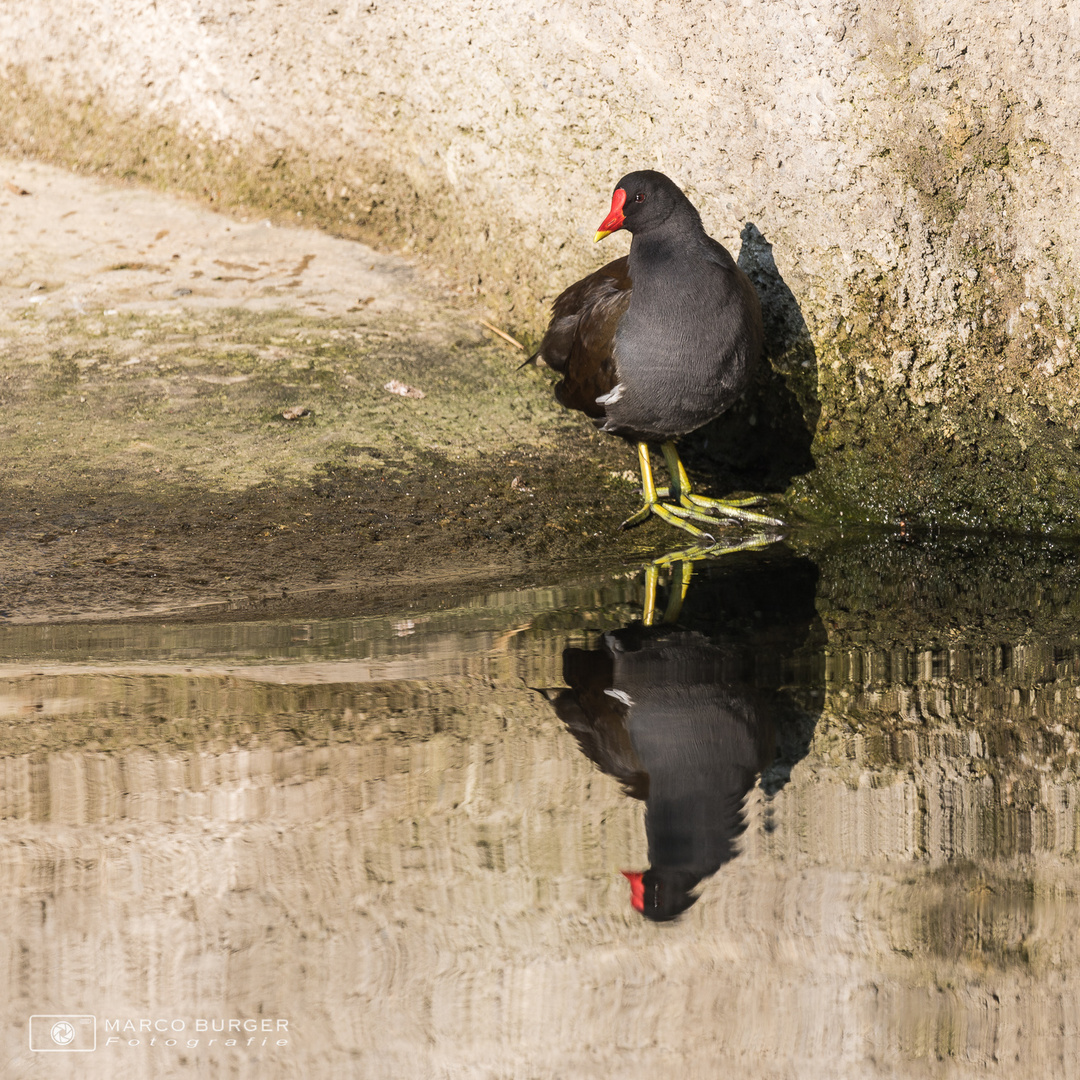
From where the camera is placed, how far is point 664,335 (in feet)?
11.9

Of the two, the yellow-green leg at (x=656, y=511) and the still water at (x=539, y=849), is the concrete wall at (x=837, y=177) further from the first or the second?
the still water at (x=539, y=849)

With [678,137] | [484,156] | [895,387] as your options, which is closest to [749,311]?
[895,387]

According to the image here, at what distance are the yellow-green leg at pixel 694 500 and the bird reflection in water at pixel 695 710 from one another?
1.82ft

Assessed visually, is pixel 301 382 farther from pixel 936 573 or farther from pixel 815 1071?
pixel 815 1071

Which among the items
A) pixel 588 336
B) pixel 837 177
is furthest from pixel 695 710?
pixel 837 177

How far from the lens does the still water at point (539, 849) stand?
1.75 m

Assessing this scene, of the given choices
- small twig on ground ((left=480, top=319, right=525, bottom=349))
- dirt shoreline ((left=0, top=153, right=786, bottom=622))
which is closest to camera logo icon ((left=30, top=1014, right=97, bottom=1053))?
dirt shoreline ((left=0, top=153, right=786, bottom=622))

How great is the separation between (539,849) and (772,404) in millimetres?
2485

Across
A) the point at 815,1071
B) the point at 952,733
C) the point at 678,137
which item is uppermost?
the point at 678,137

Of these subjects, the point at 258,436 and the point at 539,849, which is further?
the point at 258,436

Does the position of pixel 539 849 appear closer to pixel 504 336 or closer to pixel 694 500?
pixel 694 500

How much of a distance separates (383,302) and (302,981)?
3.64 meters

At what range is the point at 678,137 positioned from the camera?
165 inches

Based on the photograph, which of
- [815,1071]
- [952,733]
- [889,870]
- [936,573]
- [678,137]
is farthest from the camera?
[678,137]
